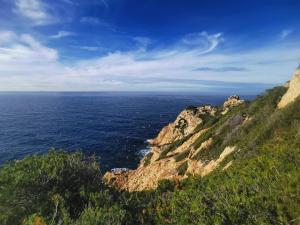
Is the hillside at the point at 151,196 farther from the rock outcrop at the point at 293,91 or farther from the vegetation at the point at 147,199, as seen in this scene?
the rock outcrop at the point at 293,91

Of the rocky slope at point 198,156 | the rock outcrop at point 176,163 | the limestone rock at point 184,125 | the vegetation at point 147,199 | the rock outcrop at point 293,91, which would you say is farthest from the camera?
the limestone rock at point 184,125

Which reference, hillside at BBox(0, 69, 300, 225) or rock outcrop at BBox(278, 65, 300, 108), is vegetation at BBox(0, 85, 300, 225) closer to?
hillside at BBox(0, 69, 300, 225)

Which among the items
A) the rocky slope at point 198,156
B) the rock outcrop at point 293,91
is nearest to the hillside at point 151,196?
the rocky slope at point 198,156

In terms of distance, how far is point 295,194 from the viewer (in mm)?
10508

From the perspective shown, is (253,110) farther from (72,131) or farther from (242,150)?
(72,131)

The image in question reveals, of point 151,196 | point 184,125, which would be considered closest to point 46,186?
point 151,196

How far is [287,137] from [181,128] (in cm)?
4963

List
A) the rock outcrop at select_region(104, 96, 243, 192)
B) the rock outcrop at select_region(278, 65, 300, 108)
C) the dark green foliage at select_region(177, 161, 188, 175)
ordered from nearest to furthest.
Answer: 1. the rock outcrop at select_region(278, 65, 300, 108)
2. the rock outcrop at select_region(104, 96, 243, 192)
3. the dark green foliage at select_region(177, 161, 188, 175)

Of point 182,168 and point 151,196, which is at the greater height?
point 151,196

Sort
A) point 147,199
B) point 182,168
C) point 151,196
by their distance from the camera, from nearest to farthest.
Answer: point 147,199, point 151,196, point 182,168

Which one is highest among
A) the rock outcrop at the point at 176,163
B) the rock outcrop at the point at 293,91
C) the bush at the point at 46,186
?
the rock outcrop at the point at 293,91

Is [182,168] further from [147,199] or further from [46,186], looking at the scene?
[46,186]

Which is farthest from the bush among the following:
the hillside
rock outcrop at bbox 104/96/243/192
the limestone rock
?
the limestone rock

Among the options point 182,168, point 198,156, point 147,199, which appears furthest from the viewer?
point 198,156
